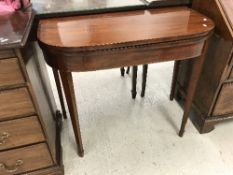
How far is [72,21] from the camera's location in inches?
39.1

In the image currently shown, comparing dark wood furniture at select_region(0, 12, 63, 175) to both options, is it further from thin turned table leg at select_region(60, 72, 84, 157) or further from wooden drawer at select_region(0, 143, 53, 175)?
thin turned table leg at select_region(60, 72, 84, 157)

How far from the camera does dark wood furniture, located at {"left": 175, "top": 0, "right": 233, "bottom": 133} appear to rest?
3.33 ft

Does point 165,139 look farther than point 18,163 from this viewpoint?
Yes

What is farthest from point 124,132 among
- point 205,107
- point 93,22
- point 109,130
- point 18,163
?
point 93,22

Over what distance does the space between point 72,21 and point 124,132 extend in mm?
790

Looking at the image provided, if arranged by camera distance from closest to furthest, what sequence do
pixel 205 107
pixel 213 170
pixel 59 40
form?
pixel 59 40, pixel 213 170, pixel 205 107

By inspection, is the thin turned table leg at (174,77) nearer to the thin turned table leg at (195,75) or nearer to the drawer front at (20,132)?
the thin turned table leg at (195,75)

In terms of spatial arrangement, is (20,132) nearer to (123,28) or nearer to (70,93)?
(70,93)

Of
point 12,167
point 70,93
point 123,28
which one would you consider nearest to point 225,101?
point 123,28

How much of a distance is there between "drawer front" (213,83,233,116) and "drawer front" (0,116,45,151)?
0.99 metres

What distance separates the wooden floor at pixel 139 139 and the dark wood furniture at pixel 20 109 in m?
0.24

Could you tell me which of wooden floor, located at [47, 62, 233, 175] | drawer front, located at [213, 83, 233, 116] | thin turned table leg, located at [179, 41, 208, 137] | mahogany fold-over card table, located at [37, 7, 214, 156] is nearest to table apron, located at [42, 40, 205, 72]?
mahogany fold-over card table, located at [37, 7, 214, 156]

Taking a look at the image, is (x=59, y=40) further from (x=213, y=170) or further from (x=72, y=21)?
(x=213, y=170)

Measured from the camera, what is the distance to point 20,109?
87 cm
